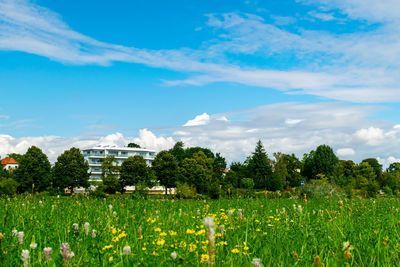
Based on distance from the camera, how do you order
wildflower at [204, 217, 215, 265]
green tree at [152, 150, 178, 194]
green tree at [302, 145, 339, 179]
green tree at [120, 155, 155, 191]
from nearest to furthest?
wildflower at [204, 217, 215, 265]
green tree at [120, 155, 155, 191]
green tree at [152, 150, 178, 194]
green tree at [302, 145, 339, 179]

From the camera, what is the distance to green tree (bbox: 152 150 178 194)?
71.9 m

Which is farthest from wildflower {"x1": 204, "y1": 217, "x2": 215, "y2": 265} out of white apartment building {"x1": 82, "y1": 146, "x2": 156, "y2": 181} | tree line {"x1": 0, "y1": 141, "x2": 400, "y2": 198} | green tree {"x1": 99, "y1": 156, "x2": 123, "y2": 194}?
white apartment building {"x1": 82, "y1": 146, "x2": 156, "y2": 181}

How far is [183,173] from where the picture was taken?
196 feet

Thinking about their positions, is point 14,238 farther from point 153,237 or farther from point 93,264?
point 153,237

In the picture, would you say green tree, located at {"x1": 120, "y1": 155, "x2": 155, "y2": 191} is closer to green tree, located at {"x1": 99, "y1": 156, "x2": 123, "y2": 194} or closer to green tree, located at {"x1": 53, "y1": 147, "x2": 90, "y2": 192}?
green tree, located at {"x1": 99, "y1": 156, "x2": 123, "y2": 194}

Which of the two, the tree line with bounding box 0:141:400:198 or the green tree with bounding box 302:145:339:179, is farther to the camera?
the green tree with bounding box 302:145:339:179

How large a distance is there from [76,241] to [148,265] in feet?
5.30

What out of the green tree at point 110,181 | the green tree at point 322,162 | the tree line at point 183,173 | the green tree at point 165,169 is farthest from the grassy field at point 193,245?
the green tree at point 322,162

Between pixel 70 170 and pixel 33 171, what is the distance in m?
11.2

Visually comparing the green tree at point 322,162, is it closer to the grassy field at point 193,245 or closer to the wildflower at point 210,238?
the grassy field at point 193,245

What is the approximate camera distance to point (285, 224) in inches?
292

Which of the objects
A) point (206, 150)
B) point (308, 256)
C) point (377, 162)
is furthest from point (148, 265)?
point (377, 162)

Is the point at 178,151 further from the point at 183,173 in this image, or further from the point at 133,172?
the point at 183,173

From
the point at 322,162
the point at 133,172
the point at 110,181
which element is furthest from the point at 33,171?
the point at 322,162
